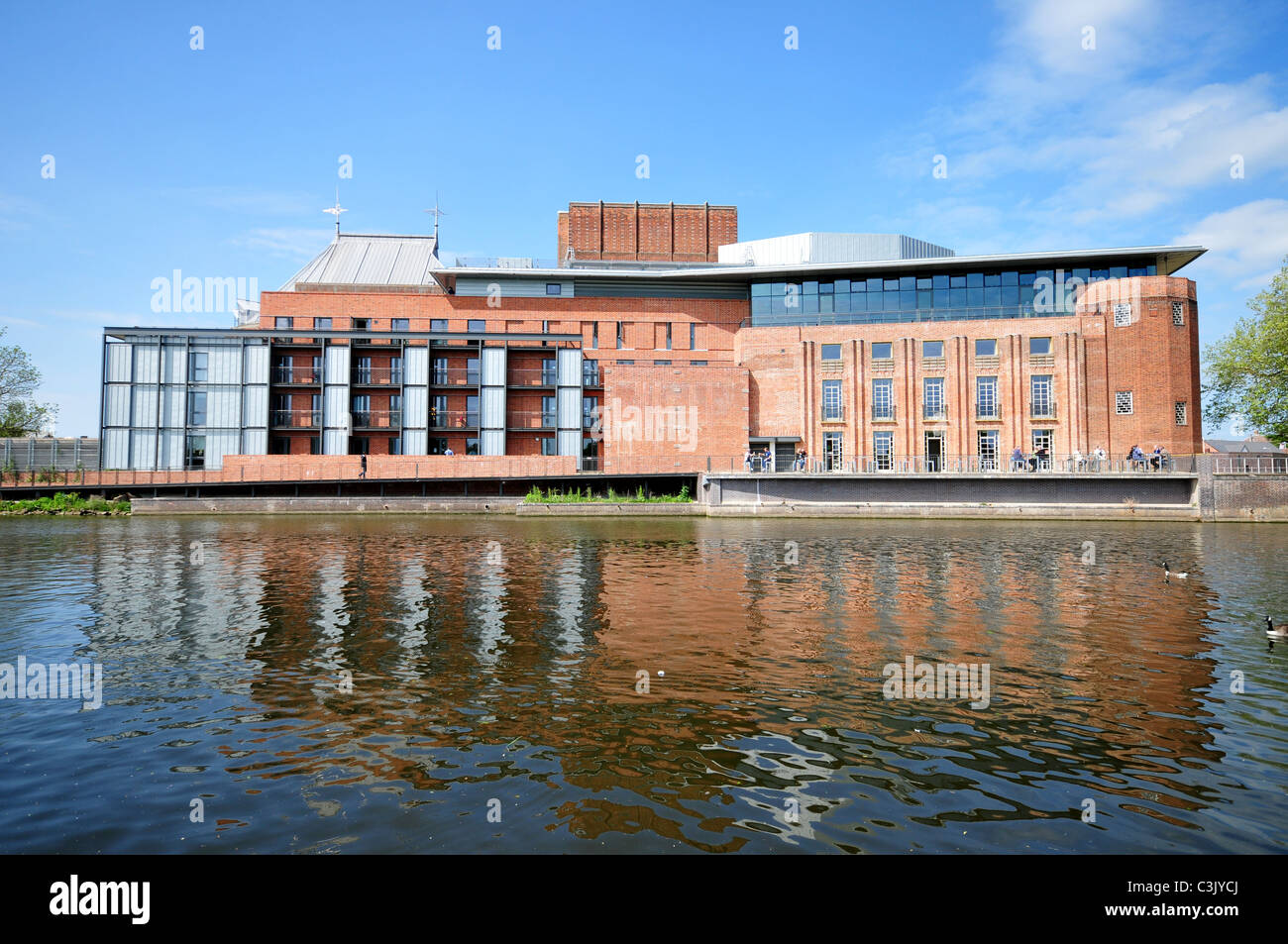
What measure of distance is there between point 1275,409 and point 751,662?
57500mm

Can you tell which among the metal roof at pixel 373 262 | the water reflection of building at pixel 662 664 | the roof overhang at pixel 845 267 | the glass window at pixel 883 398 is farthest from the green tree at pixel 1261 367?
the metal roof at pixel 373 262

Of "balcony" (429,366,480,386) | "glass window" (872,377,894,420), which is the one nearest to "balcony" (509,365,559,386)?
"balcony" (429,366,480,386)

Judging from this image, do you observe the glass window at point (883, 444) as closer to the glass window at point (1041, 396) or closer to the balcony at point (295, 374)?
the glass window at point (1041, 396)

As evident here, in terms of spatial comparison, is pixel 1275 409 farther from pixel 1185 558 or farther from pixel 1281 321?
pixel 1185 558

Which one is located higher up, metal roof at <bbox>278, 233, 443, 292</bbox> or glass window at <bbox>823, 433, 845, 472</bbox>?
metal roof at <bbox>278, 233, 443, 292</bbox>

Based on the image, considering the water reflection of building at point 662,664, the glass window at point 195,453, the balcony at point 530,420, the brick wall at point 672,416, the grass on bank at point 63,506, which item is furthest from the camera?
the balcony at point 530,420


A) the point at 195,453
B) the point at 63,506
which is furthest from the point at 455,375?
the point at 63,506

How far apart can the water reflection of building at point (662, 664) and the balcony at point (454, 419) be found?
30.0 m

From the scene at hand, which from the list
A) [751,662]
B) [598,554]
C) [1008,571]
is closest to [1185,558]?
[1008,571]

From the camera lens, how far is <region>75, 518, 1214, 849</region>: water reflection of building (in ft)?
20.9

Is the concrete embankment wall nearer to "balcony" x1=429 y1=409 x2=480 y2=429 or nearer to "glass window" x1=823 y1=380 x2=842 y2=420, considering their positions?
"balcony" x1=429 y1=409 x2=480 y2=429

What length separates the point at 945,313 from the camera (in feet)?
165

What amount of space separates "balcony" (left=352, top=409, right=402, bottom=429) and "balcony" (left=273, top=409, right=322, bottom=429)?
8.05ft

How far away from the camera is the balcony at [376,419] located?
4900 cm
